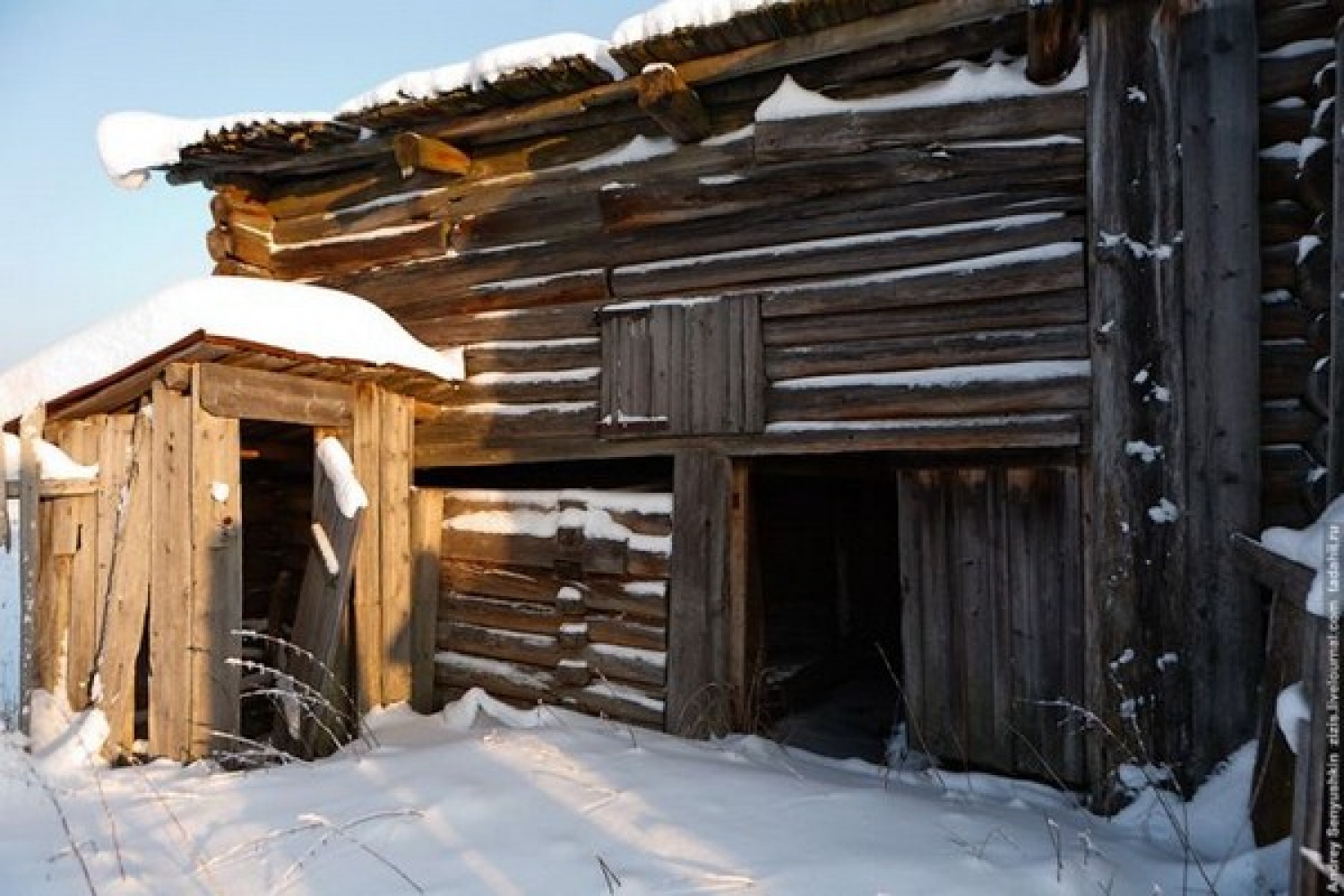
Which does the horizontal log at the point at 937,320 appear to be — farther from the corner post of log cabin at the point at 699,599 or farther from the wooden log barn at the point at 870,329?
the corner post of log cabin at the point at 699,599

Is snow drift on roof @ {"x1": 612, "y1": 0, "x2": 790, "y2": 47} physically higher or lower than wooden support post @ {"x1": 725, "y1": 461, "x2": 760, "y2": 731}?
higher

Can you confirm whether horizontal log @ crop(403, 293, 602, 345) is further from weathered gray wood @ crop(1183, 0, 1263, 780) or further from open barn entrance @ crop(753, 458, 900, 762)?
weathered gray wood @ crop(1183, 0, 1263, 780)

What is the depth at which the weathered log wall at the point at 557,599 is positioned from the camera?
214 inches

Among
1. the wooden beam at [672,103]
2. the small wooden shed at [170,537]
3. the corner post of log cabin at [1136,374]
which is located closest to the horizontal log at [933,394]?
the corner post of log cabin at [1136,374]

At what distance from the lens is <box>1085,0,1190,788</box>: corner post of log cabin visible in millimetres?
4039

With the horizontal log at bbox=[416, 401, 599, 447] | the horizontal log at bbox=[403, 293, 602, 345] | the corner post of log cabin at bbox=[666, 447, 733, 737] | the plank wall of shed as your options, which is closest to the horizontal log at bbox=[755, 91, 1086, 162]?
the plank wall of shed

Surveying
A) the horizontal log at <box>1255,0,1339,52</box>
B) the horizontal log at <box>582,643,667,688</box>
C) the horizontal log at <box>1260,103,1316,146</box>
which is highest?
the horizontal log at <box>1255,0,1339,52</box>

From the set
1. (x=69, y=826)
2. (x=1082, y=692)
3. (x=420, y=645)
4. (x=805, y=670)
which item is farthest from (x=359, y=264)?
(x=1082, y=692)

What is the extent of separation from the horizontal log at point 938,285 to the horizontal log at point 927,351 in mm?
208

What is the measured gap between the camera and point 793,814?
11.3 ft

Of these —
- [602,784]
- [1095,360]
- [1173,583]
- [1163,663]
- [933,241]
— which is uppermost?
[933,241]

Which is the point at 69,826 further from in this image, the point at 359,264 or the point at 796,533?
the point at 796,533

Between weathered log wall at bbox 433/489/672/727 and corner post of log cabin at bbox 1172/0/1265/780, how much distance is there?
293 centimetres

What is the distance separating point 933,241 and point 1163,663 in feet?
8.17
